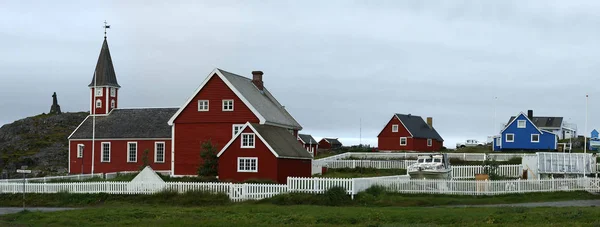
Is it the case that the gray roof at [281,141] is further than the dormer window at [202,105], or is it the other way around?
the dormer window at [202,105]

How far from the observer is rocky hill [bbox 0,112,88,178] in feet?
288

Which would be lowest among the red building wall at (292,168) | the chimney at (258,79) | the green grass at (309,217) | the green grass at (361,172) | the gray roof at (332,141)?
the green grass at (309,217)

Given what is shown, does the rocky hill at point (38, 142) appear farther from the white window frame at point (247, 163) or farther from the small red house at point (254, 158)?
the white window frame at point (247, 163)

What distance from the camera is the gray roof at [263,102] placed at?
5625cm

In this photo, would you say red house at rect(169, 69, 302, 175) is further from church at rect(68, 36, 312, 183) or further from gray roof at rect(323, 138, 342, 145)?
gray roof at rect(323, 138, 342, 145)

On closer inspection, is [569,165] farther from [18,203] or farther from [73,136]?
[73,136]

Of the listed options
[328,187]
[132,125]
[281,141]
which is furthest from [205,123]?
[328,187]

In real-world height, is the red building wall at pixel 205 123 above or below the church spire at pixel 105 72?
below

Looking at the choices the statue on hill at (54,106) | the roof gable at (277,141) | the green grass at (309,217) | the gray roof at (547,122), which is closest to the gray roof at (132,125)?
the roof gable at (277,141)

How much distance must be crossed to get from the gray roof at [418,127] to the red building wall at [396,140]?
578 millimetres

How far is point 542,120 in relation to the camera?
10119 centimetres

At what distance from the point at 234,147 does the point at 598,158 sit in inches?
1254

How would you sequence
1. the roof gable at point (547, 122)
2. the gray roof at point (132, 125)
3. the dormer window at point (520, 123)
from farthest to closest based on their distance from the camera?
1. the roof gable at point (547, 122)
2. the dormer window at point (520, 123)
3. the gray roof at point (132, 125)

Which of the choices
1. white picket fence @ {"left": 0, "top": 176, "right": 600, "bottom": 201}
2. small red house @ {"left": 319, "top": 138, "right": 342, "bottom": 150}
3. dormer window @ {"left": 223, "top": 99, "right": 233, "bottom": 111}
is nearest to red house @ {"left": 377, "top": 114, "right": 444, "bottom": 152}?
small red house @ {"left": 319, "top": 138, "right": 342, "bottom": 150}
